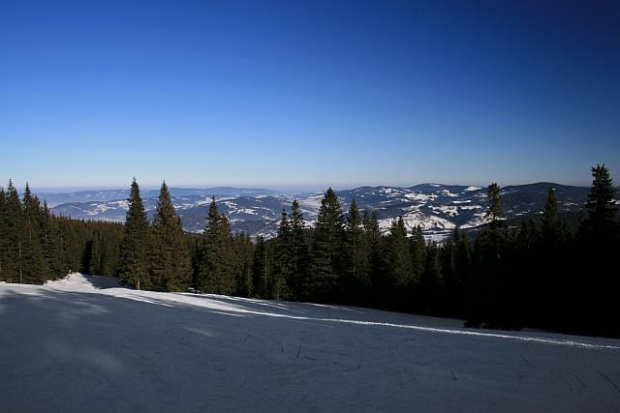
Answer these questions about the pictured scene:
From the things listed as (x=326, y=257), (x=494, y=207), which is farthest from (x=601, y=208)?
(x=326, y=257)

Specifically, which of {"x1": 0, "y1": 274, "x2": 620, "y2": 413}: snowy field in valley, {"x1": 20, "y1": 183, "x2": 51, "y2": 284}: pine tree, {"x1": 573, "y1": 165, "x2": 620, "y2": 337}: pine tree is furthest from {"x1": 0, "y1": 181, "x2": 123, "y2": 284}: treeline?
{"x1": 573, "y1": 165, "x2": 620, "y2": 337}: pine tree

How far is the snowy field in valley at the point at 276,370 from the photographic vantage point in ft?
20.7

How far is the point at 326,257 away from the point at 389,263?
7.68 m

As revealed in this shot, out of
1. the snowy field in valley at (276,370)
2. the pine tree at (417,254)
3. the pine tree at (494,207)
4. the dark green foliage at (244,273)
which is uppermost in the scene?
the pine tree at (494,207)

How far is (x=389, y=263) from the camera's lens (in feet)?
154

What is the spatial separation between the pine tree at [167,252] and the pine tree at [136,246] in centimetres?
133

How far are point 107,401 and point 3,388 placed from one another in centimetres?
192

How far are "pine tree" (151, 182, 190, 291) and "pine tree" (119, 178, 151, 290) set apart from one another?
52.4 inches

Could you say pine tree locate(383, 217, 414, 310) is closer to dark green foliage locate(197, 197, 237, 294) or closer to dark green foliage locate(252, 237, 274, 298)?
dark green foliage locate(252, 237, 274, 298)

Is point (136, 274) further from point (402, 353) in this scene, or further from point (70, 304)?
point (402, 353)

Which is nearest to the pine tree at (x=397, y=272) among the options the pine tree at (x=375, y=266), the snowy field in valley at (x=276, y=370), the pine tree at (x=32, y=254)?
the pine tree at (x=375, y=266)

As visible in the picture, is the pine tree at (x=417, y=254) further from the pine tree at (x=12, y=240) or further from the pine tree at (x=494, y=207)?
the pine tree at (x=12, y=240)

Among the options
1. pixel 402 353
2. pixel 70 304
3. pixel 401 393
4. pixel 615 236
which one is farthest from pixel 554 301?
pixel 70 304

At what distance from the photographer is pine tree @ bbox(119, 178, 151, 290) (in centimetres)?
4519
